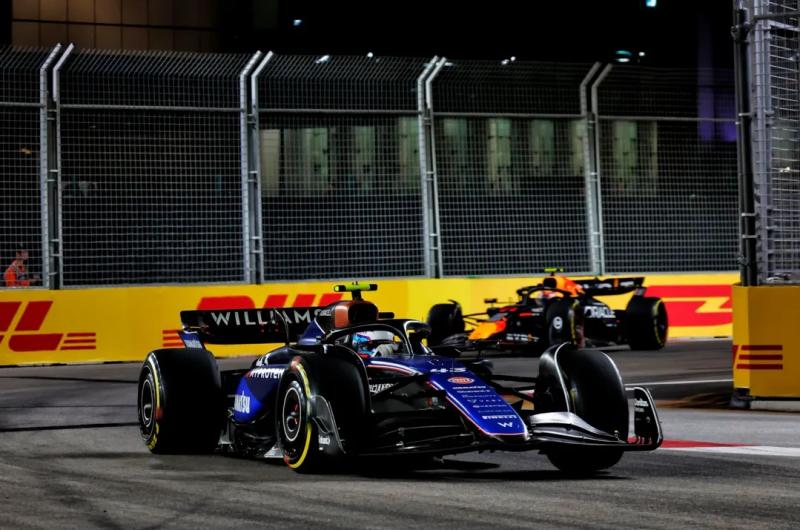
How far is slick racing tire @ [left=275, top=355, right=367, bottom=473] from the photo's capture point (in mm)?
8125

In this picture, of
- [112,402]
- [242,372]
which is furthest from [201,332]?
[112,402]

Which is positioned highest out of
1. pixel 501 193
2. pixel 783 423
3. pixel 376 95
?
pixel 376 95

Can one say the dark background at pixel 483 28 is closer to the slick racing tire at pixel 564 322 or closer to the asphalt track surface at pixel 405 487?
the slick racing tire at pixel 564 322

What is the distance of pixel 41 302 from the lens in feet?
65.5

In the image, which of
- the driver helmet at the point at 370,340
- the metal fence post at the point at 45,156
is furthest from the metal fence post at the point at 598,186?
the driver helmet at the point at 370,340

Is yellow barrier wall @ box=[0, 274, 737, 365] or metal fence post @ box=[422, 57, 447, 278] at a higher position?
metal fence post @ box=[422, 57, 447, 278]

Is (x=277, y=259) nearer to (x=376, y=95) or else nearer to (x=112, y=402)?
(x=376, y=95)

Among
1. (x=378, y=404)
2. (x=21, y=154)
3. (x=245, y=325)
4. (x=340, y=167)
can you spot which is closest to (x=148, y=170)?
(x=21, y=154)

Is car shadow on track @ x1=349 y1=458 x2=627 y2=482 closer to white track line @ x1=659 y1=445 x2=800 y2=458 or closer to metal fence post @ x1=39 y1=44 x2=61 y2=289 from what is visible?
white track line @ x1=659 y1=445 x2=800 y2=458

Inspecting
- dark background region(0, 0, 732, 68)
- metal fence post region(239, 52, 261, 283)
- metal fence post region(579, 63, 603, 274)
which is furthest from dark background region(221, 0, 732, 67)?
metal fence post region(239, 52, 261, 283)

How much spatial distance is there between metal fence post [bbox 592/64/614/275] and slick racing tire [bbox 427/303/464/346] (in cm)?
361

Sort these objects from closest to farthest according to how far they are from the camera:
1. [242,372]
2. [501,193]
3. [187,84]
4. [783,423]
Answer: [242,372] → [783,423] → [187,84] → [501,193]

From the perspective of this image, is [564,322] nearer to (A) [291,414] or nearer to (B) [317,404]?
(A) [291,414]

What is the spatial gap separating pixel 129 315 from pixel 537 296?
6914mm
